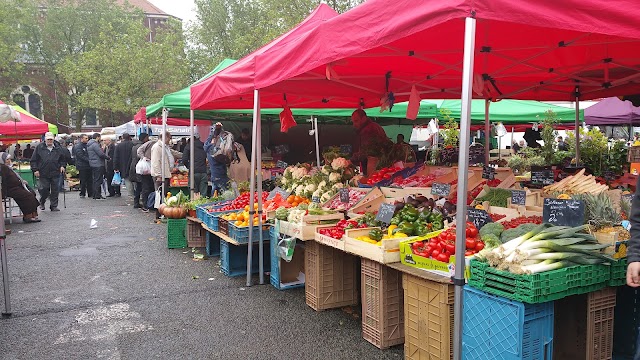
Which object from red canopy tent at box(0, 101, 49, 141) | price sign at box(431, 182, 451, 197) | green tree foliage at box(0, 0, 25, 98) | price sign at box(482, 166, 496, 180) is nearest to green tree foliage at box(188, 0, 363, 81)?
green tree foliage at box(0, 0, 25, 98)

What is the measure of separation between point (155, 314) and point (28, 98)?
4306cm

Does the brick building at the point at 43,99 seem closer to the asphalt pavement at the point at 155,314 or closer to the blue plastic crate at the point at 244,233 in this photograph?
the asphalt pavement at the point at 155,314

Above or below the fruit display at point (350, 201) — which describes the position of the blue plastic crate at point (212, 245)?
below

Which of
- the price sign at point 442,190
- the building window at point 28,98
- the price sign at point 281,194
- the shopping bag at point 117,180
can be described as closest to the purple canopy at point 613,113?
the price sign at point 281,194

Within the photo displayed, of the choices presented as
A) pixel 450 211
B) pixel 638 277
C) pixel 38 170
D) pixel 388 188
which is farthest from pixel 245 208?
pixel 38 170

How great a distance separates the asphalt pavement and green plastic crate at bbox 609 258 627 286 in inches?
69.4

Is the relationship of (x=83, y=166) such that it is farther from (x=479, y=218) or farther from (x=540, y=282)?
(x=540, y=282)

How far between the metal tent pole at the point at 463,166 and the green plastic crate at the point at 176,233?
20.8 ft

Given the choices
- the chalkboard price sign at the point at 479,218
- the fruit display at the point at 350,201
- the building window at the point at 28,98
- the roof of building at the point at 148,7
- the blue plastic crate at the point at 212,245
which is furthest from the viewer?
the roof of building at the point at 148,7

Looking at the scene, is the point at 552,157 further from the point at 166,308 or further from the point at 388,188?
the point at 166,308

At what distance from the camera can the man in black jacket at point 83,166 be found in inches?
639

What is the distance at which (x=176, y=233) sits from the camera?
8633 millimetres

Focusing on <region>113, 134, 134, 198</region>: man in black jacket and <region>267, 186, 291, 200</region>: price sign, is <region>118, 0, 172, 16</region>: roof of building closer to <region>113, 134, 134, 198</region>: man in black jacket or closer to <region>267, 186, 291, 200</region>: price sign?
<region>113, 134, 134, 198</region>: man in black jacket

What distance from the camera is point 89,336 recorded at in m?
4.77
